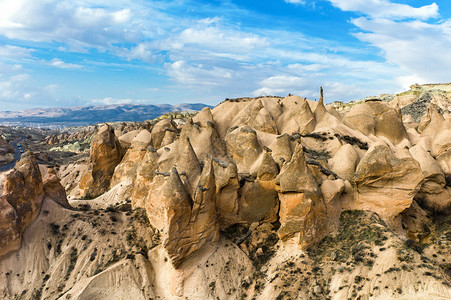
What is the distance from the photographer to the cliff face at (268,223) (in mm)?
23469

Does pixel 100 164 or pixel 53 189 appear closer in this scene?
pixel 53 189

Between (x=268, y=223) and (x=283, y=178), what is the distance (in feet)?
19.3

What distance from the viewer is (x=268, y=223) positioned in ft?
96.6

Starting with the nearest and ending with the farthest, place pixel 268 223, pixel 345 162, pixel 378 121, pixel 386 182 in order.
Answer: pixel 386 182 → pixel 268 223 → pixel 345 162 → pixel 378 121

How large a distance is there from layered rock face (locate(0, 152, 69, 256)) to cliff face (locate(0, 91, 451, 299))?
36 centimetres

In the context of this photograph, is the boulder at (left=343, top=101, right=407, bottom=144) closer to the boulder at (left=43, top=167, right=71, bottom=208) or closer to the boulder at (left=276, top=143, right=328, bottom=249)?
the boulder at (left=276, top=143, right=328, bottom=249)

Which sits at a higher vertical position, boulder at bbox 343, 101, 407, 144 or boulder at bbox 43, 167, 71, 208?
boulder at bbox 343, 101, 407, 144

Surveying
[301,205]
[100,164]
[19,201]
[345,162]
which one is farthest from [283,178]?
[100,164]

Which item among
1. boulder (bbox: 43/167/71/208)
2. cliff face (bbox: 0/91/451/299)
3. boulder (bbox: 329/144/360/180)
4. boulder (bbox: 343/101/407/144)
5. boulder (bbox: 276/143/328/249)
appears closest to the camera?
cliff face (bbox: 0/91/451/299)

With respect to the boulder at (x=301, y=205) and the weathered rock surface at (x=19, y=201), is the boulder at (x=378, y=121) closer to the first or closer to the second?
the boulder at (x=301, y=205)

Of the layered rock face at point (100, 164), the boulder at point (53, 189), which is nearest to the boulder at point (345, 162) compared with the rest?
the boulder at point (53, 189)

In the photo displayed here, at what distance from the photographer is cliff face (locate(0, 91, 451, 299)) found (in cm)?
2347

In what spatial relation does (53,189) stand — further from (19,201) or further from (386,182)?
(386,182)

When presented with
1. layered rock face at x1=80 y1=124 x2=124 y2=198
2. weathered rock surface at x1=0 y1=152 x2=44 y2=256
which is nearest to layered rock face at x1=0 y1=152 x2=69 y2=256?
weathered rock surface at x1=0 y1=152 x2=44 y2=256
